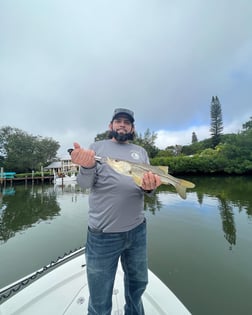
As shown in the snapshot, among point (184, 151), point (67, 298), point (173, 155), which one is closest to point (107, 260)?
point (67, 298)

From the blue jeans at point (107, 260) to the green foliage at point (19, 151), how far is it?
39311 millimetres

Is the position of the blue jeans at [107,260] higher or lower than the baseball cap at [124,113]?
lower

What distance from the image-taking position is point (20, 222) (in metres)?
8.12

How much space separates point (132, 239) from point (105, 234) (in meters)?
0.26

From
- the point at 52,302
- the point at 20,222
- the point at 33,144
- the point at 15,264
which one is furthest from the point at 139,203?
the point at 33,144

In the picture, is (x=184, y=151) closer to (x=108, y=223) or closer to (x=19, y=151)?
(x=19, y=151)

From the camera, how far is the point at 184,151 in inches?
2092

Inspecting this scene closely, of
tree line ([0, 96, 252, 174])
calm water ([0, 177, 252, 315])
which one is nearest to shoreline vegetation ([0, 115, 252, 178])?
tree line ([0, 96, 252, 174])

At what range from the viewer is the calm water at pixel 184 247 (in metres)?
3.39

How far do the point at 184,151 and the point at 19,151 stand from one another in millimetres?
40396

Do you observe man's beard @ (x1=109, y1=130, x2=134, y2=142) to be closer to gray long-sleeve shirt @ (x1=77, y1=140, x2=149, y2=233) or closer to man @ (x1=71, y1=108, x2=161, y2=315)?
man @ (x1=71, y1=108, x2=161, y2=315)

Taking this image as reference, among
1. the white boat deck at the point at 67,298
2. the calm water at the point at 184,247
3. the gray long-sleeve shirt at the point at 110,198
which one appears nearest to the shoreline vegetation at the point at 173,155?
the calm water at the point at 184,247

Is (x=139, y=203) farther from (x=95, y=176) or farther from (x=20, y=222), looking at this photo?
(x=20, y=222)

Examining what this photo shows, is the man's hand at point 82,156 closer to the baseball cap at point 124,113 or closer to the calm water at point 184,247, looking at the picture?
the baseball cap at point 124,113
